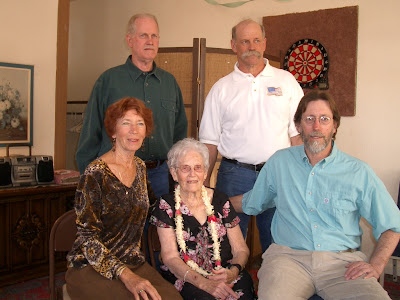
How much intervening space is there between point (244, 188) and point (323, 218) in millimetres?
595

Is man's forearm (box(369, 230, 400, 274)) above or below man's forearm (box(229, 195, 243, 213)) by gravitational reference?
below

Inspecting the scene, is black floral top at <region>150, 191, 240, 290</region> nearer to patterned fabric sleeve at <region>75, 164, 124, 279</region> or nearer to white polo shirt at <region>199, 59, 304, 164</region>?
patterned fabric sleeve at <region>75, 164, 124, 279</region>

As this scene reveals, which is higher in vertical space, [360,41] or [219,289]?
[360,41]

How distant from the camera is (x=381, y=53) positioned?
3842 millimetres

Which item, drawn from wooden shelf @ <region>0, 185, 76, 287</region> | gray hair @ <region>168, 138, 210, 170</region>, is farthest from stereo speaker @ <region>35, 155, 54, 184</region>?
gray hair @ <region>168, 138, 210, 170</region>

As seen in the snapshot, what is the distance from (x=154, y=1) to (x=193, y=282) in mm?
4422

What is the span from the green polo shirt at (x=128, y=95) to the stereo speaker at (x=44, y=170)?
133 centimetres

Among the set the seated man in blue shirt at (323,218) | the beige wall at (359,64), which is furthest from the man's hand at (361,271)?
the beige wall at (359,64)

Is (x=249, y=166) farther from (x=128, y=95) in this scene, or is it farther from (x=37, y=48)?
(x=37, y=48)

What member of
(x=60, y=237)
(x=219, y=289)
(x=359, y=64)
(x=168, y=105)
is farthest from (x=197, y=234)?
(x=359, y=64)

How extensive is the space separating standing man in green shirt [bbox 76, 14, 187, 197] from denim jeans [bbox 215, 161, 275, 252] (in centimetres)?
36

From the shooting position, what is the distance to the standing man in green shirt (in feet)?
7.75

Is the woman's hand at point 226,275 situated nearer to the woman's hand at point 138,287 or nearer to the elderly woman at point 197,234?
the elderly woman at point 197,234

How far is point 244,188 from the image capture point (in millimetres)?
2391
